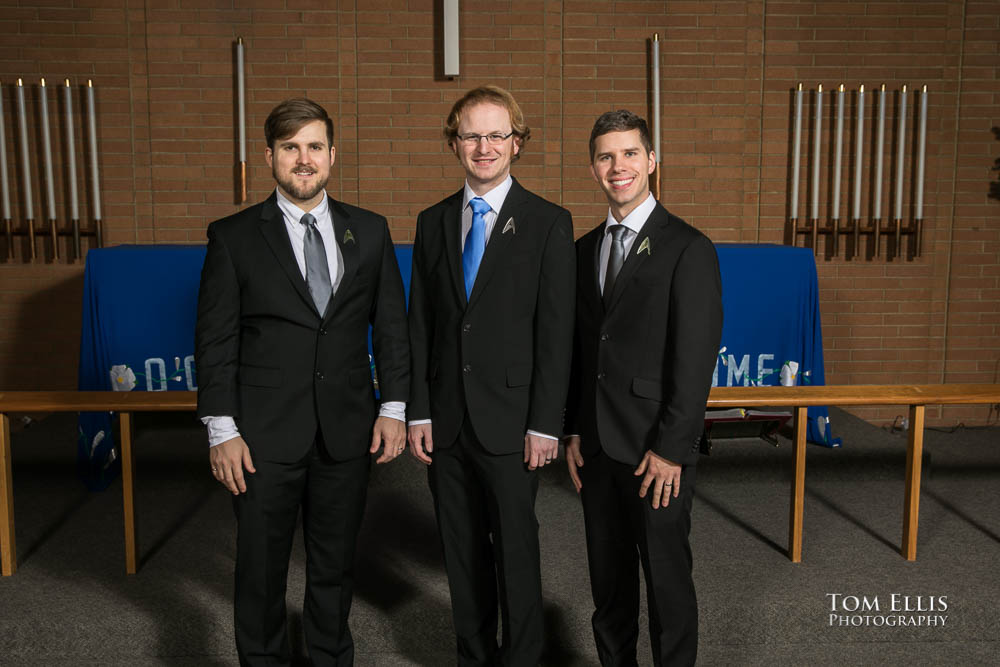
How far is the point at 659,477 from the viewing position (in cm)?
191

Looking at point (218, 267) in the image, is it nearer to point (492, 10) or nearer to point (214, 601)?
point (214, 601)

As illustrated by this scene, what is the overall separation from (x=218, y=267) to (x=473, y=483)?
2.48 ft

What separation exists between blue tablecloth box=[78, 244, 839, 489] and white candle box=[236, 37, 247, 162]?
40.7 inches

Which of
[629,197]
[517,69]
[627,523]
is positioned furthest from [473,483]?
[517,69]

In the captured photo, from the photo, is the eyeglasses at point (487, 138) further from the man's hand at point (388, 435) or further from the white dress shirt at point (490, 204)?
the man's hand at point (388, 435)

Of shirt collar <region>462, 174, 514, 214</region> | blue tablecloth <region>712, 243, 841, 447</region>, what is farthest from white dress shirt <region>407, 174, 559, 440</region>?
blue tablecloth <region>712, 243, 841, 447</region>

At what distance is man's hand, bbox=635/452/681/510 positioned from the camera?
1.90 metres

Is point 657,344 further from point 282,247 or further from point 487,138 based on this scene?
point 282,247

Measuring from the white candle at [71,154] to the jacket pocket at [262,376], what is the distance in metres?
3.37

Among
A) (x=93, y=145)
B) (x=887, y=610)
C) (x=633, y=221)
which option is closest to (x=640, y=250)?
(x=633, y=221)

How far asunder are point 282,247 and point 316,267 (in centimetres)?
9

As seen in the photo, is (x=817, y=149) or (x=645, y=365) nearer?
(x=645, y=365)

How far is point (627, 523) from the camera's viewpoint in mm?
2086

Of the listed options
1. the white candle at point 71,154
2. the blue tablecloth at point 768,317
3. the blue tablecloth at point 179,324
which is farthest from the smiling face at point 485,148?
the white candle at point 71,154
